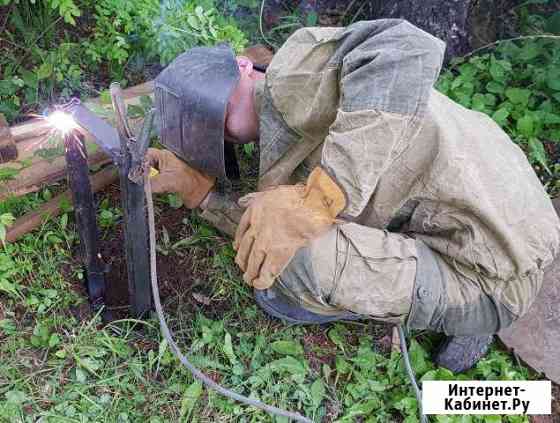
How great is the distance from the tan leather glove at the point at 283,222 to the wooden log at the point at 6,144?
1274 mm

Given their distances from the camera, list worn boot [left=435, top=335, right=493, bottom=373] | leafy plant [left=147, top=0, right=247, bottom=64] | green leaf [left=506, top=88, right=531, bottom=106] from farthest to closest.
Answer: green leaf [left=506, top=88, right=531, bottom=106]
leafy plant [left=147, top=0, right=247, bottom=64]
worn boot [left=435, top=335, right=493, bottom=373]

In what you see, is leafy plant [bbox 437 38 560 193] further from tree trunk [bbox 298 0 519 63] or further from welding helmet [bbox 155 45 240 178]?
welding helmet [bbox 155 45 240 178]

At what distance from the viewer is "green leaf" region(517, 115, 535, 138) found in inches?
142

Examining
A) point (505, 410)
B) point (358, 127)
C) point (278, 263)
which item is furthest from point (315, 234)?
point (505, 410)

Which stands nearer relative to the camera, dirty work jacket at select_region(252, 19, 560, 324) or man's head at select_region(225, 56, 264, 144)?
dirty work jacket at select_region(252, 19, 560, 324)

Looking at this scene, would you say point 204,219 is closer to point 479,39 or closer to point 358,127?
point 358,127

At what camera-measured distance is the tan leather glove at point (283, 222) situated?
2115mm

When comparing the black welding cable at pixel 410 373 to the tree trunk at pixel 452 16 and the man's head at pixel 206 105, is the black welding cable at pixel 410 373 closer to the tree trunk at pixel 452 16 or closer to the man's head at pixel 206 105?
the man's head at pixel 206 105

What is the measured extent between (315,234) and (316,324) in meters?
0.89

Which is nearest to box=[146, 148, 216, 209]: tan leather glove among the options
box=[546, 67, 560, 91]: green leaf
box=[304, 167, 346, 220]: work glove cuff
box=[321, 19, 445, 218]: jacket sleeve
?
box=[304, 167, 346, 220]: work glove cuff

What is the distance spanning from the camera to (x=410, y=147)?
7.49ft

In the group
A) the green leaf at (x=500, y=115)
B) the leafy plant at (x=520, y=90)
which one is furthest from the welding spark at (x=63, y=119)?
the green leaf at (x=500, y=115)

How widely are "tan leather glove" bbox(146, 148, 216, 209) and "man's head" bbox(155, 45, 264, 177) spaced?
16cm

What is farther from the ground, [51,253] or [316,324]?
[51,253]
